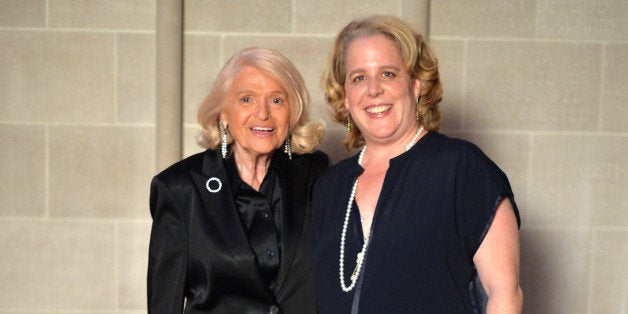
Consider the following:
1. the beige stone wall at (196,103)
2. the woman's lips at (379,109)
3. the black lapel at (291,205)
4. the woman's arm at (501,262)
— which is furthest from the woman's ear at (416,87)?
the beige stone wall at (196,103)

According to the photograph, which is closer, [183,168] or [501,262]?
[501,262]

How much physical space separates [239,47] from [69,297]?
1511 mm

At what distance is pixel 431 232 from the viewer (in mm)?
1581

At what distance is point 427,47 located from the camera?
1.80m

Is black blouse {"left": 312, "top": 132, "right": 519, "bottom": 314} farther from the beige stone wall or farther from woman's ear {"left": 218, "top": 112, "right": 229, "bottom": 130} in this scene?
the beige stone wall

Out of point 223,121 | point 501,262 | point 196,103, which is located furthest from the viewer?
point 196,103

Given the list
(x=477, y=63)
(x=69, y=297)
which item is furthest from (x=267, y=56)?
(x=69, y=297)

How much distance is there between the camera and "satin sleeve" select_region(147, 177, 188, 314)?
195cm

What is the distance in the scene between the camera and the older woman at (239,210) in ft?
6.34

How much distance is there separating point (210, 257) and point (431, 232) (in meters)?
0.72

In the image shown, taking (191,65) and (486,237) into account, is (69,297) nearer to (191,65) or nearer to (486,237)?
(191,65)

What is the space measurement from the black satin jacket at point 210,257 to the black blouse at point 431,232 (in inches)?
12.6

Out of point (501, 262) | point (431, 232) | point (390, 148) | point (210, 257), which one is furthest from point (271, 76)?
point (501, 262)

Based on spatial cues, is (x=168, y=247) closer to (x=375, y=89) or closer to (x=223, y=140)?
(x=223, y=140)
